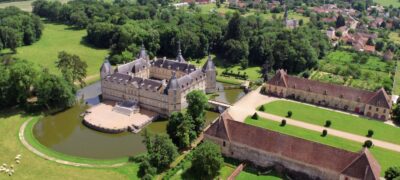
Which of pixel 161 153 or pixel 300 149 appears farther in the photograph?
pixel 161 153

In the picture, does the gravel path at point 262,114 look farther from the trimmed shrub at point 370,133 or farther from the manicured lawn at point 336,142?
the manicured lawn at point 336,142

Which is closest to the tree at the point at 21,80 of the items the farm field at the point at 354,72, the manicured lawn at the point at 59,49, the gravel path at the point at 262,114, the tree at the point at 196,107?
the manicured lawn at the point at 59,49

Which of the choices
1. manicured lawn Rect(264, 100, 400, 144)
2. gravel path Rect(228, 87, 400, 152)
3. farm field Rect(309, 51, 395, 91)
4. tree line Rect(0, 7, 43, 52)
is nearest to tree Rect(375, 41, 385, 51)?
farm field Rect(309, 51, 395, 91)

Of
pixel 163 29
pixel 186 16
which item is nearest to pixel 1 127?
pixel 163 29

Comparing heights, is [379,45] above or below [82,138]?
above

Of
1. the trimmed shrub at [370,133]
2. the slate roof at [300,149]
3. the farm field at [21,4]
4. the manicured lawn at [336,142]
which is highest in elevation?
the farm field at [21,4]

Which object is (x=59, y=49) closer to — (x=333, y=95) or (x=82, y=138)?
(x=82, y=138)

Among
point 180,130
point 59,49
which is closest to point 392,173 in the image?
Answer: point 180,130
